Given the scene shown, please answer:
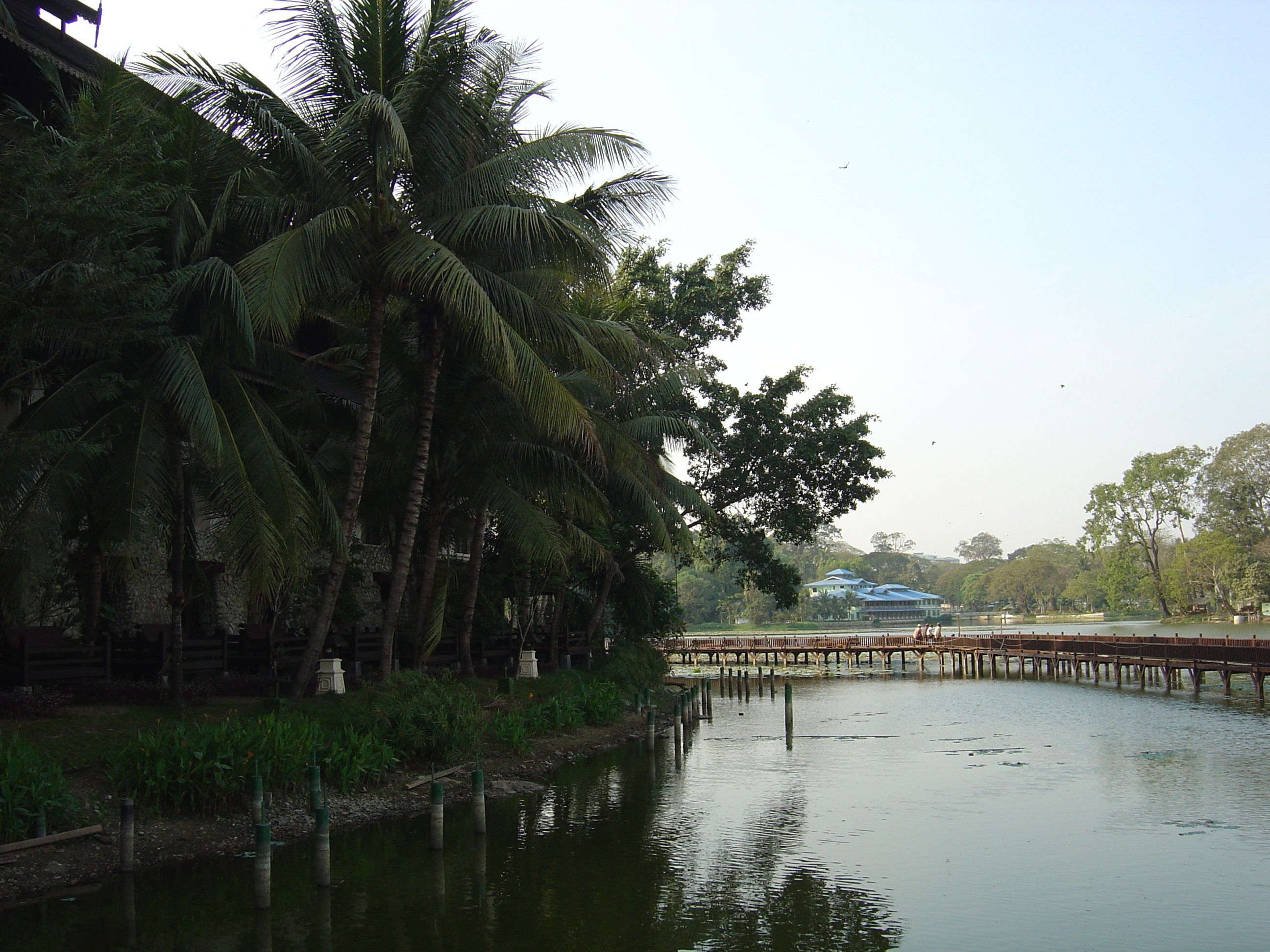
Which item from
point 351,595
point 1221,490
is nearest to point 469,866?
point 351,595

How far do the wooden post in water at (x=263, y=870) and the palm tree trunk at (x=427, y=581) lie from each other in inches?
406

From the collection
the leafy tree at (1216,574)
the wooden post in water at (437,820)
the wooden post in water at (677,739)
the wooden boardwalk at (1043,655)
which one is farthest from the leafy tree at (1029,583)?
the wooden post in water at (437,820)

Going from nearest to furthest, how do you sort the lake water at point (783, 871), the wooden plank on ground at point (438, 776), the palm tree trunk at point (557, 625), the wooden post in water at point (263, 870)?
the wooden post in water at point (263, 870) → the lake water at point (783, 871) → the wooden plank on ground at point (438, 776) → the palm tree trunk at point (557, 625)

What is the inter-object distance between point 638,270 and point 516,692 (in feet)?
58.1

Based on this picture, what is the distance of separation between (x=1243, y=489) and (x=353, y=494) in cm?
8755

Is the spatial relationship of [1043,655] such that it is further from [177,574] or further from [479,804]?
[177,574]

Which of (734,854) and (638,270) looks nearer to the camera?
(734,854)

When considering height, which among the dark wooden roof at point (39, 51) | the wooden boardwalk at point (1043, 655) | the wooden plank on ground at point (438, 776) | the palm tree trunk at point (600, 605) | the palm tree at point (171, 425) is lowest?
the wooden boardwalk at point (1043, 655)

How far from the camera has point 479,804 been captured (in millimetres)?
14750

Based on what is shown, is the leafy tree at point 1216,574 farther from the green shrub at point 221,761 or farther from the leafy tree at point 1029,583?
the green shrub at point 221,761

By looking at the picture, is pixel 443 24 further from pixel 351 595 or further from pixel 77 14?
pixel 351 595

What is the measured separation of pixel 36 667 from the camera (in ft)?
49.8

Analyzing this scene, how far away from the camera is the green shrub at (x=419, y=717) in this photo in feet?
58.0

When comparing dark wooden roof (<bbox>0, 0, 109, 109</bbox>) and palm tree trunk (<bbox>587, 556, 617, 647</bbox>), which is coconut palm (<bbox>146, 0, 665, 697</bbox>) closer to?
dark wooden roof (<bbox>0, 0, 109, 109</bbox>)
